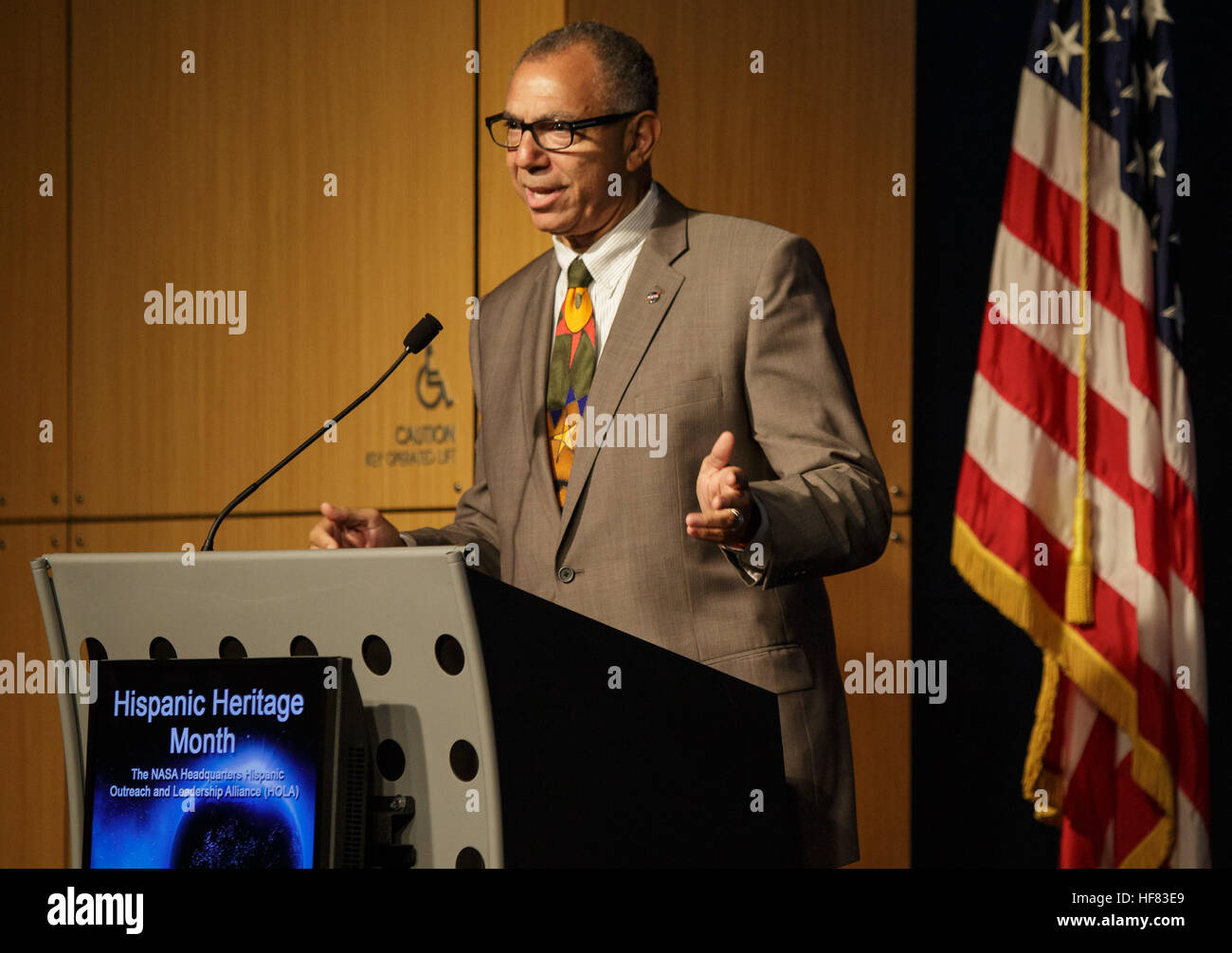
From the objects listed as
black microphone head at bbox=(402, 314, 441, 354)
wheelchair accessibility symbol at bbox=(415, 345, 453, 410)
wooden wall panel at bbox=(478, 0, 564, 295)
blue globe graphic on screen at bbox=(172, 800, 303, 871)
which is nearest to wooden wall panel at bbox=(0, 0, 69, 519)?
wheelchair accessibility symbol at bbox=(415, 345, 453, 410)

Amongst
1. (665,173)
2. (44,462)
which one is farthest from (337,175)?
(44,462)

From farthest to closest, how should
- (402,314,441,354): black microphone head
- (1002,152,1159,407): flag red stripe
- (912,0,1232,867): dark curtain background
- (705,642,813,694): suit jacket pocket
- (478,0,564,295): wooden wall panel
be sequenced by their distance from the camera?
(912,0,1232,867): dark curtain background < (478,0,564,295): wooden wall panel < (1002,152,1159,407): flag red stripe < (705,642,813,694): suit jacket pocket < (402,314,441,354): black microphone head

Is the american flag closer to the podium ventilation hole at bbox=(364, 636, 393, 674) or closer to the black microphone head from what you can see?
the black microphone head

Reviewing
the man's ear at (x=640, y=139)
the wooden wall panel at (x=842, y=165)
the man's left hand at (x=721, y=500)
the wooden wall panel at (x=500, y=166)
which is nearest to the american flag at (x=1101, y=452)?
the wooden wall panel at (x=842, y=165)

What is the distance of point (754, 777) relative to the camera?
1.58 meters

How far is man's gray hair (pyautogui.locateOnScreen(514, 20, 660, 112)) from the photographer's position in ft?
7.26

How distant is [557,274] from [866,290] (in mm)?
1313

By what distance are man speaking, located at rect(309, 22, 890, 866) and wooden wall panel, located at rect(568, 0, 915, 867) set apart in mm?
1130

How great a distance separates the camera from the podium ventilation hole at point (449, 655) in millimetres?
1221

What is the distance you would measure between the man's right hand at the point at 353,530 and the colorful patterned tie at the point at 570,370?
37 centimetres

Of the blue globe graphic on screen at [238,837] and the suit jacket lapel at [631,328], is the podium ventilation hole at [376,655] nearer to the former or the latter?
the blue globe graphic on screen at [238,837]

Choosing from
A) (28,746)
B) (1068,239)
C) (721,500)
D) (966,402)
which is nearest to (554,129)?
(721,500)

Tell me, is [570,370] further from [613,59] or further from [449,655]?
[449,655]
